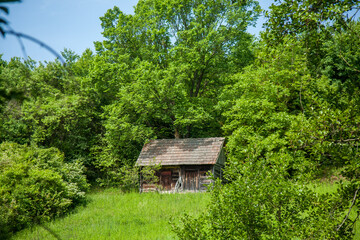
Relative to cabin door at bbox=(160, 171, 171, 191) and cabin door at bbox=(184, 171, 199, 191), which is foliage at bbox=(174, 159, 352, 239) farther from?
cabin door at bbox=(160, 171, 171, 191)

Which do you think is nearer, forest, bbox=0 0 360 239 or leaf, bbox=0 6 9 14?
leaf, bbox=0 6 9 14

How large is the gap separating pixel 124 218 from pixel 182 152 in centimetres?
968

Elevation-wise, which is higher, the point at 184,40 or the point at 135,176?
the point at 184,40

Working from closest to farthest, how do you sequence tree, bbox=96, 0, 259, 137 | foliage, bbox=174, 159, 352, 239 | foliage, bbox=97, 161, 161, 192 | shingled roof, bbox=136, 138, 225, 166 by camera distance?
foliage, bbox=174, 159, 352, 239 < foliage, bbox=97, 161, 161, 192 < shingled roof, bbox=136, 138, 225, 166 < tree, bbox=96, 0, 259, 137

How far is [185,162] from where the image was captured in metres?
23.0

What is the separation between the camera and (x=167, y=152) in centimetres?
2425

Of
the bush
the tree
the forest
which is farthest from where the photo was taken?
the tree

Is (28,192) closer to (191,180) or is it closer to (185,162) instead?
(185,162)

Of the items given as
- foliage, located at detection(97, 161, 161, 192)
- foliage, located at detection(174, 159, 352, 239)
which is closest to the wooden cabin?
foliage, located at detection(97, 161, 161, 192)

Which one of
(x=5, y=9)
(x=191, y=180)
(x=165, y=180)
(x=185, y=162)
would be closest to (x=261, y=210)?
(x=5, y=9)

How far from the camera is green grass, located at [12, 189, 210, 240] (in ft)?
41.3

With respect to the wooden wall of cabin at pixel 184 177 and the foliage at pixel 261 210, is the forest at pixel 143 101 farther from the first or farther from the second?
the foliage at pixel 261 210

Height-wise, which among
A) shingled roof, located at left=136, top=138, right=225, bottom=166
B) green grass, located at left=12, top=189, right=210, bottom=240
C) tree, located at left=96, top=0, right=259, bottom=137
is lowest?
green grass, located at left=12, top=189, right=210, bottom=240

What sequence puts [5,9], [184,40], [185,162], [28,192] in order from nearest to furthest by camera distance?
1. [5,9]
2. [28,192]
3. [185,162]
4. [184,40]
